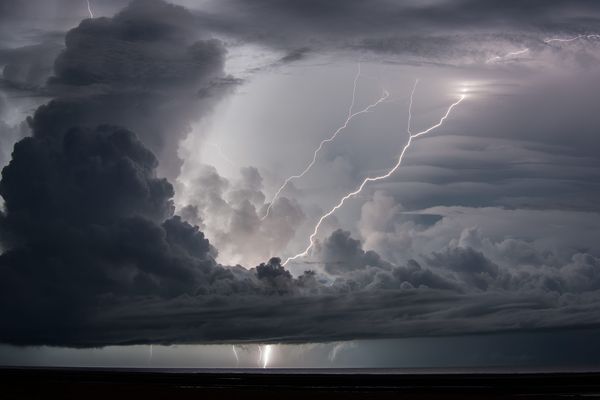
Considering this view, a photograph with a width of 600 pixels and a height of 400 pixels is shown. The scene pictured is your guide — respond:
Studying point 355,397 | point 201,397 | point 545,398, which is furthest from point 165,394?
point 545,398

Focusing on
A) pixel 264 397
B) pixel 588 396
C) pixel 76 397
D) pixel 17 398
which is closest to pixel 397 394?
pixel 264 397

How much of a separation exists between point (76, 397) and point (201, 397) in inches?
517

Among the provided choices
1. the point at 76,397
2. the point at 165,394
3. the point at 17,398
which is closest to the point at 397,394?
the point at 165,394

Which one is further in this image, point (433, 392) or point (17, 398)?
point (433, 392)

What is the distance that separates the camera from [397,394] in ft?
270

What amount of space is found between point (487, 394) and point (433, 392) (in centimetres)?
833

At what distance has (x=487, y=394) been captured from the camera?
261 feet

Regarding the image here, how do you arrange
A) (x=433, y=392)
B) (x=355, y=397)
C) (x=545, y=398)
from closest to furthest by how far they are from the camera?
(x=545, y=398) < (x=355, y=397) < (x=433, y=392)

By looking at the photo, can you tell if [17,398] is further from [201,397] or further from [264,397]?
[264,397]

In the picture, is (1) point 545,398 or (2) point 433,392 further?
(2) point 433,392

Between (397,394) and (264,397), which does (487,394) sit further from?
(264,397)

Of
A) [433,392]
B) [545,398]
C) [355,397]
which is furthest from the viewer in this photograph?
[433,392]

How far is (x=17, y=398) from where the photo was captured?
7831 cm

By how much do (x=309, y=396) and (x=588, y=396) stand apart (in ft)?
90.9
